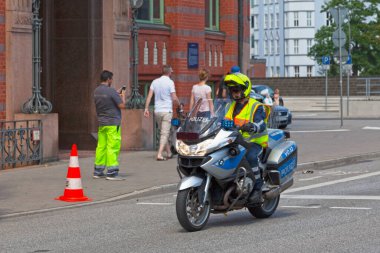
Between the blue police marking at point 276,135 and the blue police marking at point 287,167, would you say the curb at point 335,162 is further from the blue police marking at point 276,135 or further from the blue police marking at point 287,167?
the blue police marking at point 287,167

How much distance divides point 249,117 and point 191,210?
4.51 ft

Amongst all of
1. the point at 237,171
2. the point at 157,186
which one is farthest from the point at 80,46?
the point at 237,171

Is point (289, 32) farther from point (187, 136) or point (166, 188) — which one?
point (187, 136)

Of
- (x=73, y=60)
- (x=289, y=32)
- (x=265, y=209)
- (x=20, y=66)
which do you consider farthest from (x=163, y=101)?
(x=289, y=32)

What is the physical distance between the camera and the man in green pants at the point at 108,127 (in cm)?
1762

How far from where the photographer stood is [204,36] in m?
28.6

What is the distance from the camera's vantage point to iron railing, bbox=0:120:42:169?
1955cm

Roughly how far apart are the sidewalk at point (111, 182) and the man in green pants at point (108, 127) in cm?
28

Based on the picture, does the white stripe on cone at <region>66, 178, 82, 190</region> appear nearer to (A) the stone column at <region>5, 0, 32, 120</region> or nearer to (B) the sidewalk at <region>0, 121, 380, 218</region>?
(B) the sidewalk at <region>0, 121, 380, 218</region>

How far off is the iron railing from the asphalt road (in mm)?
4387

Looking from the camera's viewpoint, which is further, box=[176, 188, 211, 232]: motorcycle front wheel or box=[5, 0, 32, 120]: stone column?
box=[5, 0, 32, 120]: stone column

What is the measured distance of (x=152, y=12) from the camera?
27406mm

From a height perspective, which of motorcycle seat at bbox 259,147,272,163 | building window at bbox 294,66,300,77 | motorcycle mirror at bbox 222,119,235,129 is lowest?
motorcycle seat at bbox 259,147,272,163

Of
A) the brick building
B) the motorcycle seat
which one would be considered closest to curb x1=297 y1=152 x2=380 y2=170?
the brick building
